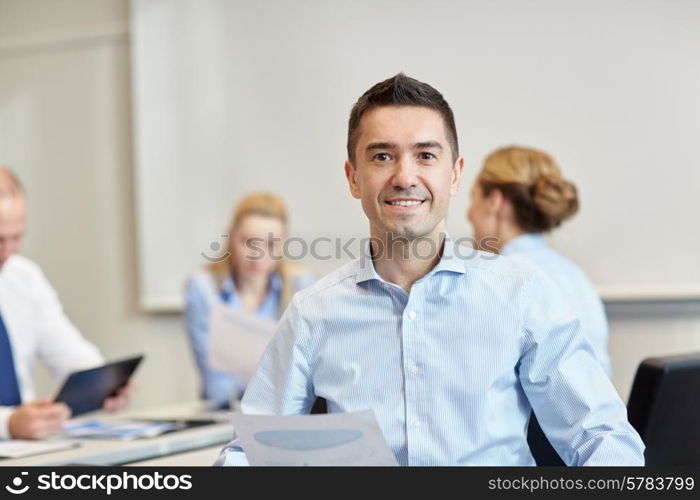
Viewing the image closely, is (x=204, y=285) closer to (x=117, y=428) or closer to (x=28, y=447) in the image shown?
(x=117, y=428)

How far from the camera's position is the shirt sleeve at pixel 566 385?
131cm

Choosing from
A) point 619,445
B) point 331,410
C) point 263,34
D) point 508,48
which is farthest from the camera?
point 263,34

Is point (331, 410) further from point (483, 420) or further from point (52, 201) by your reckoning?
point (52, 201)

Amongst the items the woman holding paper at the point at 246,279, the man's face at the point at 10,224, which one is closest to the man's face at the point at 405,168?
the man's face at the point at 10,224

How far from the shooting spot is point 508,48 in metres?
2.56

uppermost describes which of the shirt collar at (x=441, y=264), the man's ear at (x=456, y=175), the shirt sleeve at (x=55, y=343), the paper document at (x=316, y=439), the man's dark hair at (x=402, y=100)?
the man's dark hair at (x=402, y=100)

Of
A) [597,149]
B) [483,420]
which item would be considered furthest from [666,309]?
[483,420]

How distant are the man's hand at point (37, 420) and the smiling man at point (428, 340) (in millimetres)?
972

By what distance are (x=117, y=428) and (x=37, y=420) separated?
0.23 metres

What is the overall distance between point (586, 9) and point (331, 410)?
48.2 inches

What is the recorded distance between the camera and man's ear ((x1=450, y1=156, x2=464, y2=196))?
4.39 feet

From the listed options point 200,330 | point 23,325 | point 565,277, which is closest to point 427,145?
point 565,277


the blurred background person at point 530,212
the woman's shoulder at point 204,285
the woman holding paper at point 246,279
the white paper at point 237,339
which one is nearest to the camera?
the blurred background person at point 530,212

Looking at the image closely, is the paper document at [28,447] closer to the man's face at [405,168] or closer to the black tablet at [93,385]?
the black tablet at [93,385]
